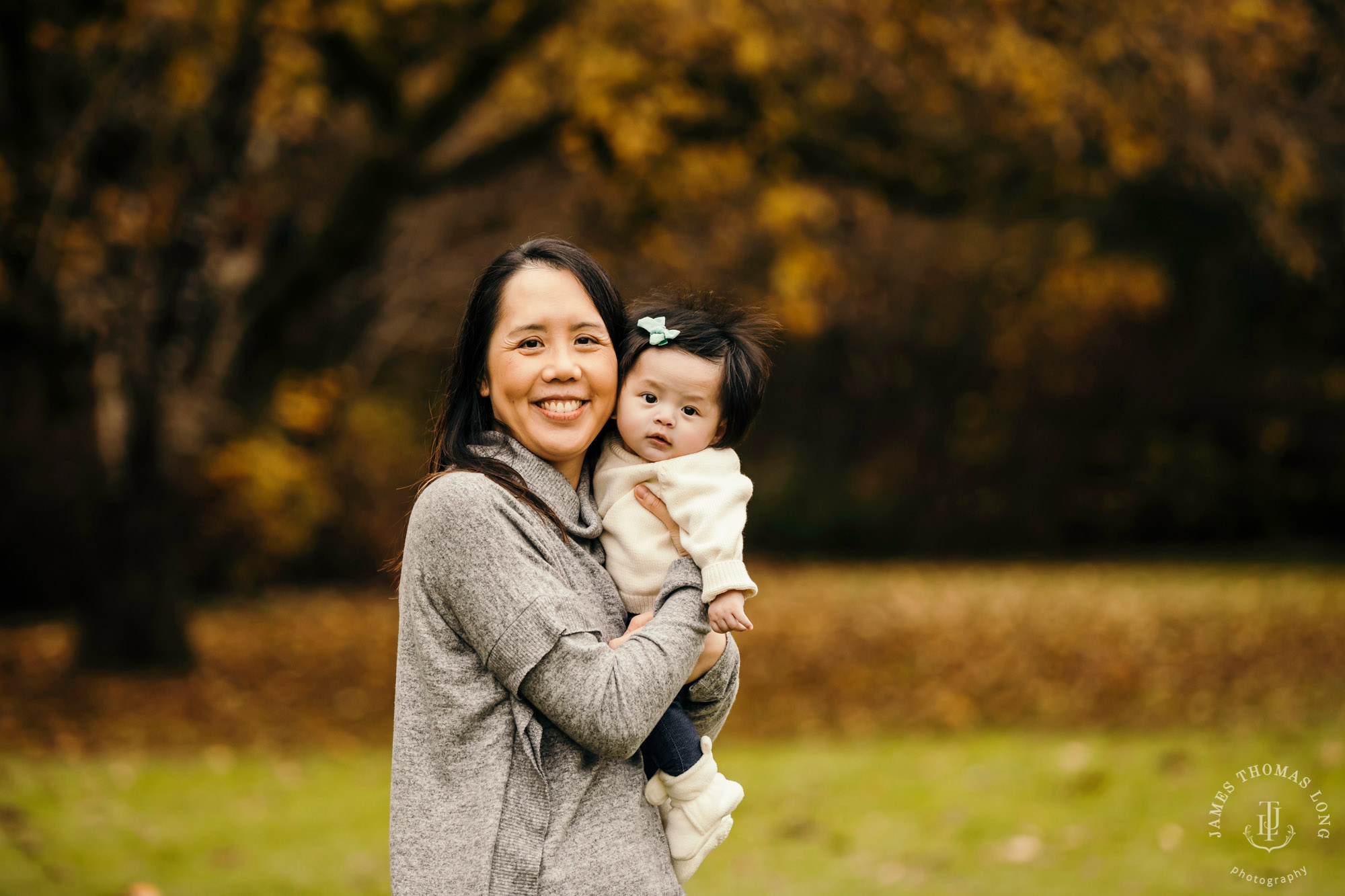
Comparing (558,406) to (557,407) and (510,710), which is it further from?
(510,710)

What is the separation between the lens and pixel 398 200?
8453mm

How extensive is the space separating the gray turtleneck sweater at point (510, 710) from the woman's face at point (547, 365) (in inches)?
6.8

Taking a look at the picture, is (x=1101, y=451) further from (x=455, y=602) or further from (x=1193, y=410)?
(x=455, y=602)

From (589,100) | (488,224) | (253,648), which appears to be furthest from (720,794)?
(488,224)

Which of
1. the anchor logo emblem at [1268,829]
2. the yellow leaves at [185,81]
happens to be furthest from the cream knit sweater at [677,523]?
the yellow leaves at [185,81]

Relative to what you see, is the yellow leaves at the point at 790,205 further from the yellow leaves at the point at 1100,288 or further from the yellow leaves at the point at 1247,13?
the yellow leaves at the point at 1100,288

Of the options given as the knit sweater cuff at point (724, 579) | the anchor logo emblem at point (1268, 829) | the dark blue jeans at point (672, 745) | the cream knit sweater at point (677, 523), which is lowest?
the anchor logo emblem at point (1268, 829)

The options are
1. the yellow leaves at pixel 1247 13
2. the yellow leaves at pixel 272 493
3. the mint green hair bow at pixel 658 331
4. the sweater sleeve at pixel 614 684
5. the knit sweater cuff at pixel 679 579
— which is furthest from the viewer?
the yellow leaves at pixel 272 493

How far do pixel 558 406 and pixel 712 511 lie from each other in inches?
12.7

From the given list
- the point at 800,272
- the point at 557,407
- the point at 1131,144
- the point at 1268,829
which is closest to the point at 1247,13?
the point at 1131,144

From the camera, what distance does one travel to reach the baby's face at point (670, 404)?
7.40 ft

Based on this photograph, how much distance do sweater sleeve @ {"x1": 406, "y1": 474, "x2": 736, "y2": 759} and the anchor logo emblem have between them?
4.30 meters

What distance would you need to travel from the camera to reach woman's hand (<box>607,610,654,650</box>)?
1.96 meters

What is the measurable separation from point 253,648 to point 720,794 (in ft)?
29.7
